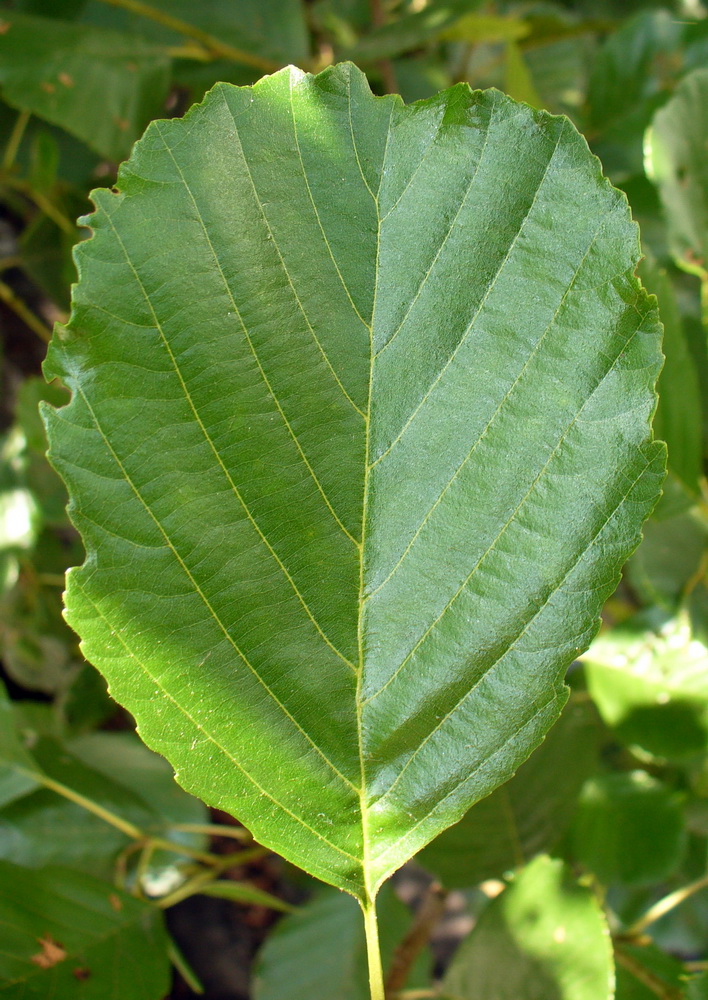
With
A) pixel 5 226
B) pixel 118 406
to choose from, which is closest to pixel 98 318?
pixel 118 406

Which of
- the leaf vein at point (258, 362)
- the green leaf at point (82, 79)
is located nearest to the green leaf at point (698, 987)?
the leaf vein at point (258, 362)

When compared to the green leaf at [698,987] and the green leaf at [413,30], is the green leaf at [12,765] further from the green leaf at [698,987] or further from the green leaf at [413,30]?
the green leaf at [413,30]

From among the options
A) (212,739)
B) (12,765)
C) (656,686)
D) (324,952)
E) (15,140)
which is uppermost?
(15,140)

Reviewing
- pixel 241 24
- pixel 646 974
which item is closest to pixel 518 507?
pixel 646 974

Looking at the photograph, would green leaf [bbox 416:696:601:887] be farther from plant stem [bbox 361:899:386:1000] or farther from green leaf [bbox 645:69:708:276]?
green leaf [bbox 645:69:708:276]

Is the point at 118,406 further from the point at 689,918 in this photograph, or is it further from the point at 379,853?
the point at 689,918

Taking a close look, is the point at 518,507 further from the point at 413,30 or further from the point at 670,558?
the point at 413,30
